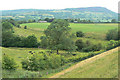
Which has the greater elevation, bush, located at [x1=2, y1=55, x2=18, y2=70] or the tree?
the tree

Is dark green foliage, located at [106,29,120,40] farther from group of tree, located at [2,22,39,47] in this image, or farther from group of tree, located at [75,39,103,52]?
group of tree, located at [2,22,39,47]

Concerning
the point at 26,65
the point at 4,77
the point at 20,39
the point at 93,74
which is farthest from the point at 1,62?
the point at 20,39

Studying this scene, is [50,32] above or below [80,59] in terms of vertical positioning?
above

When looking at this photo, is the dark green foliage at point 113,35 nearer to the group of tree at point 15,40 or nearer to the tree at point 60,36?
the tree at point 60,36

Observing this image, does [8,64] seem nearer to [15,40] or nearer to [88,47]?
[88,47]

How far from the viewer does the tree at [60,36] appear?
47156mm

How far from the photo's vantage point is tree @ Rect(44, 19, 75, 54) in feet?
155

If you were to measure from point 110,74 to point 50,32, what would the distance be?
32.7m

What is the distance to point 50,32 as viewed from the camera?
4912 centimetres

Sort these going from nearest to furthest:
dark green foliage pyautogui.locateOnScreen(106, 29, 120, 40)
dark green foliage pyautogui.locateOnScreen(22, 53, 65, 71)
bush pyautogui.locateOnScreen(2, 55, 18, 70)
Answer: bush pyautogui.locateOnScreen(2, 55, 18, 70) → dark green foliage pyautogui.locateOnScreen(22, 53, 65, 71) → dark green foliage pyautogui.locateOnScreen(106, 29, 120, 40)

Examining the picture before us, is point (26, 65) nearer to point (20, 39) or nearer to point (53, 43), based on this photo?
point (53, 43)

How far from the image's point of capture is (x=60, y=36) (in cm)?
4803

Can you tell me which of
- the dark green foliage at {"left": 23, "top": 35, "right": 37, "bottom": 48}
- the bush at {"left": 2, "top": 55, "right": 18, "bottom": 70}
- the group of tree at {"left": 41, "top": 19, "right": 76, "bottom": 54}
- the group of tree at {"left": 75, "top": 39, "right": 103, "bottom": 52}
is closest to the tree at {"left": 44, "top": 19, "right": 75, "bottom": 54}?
the group of tree at {"left": 41, "top": 19, "right": 76, "bottom": 54}

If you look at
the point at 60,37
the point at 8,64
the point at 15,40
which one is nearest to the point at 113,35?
the point at 60,37
